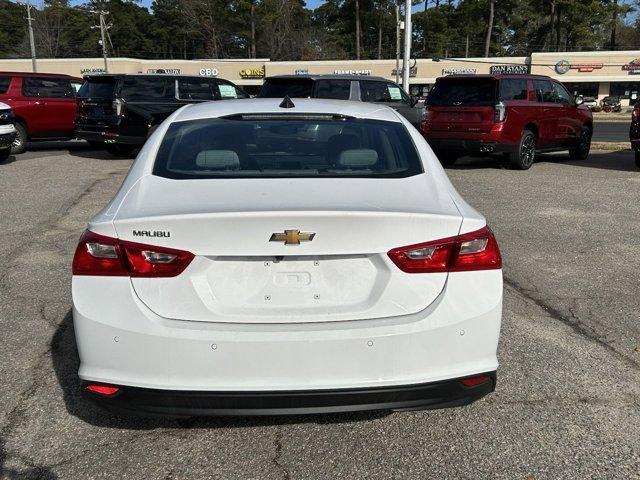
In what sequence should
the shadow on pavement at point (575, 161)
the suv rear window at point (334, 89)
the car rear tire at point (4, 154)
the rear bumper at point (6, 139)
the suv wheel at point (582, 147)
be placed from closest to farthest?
the rear bumper at point (6, 139), the shadow on pavement at point (575, 161), the car rear tire at point (4, 154), the suv rear window at point (334, 89), the suv wheel at point (582, 147)

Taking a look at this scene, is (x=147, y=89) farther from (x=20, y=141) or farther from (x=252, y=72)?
(x=252, y=72)

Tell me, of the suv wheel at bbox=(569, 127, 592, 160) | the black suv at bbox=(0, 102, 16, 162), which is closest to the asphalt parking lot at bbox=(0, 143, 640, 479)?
the black suv at bbox=(0, 102, 16, 162)

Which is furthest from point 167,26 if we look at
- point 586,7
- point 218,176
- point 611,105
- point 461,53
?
point 218,176

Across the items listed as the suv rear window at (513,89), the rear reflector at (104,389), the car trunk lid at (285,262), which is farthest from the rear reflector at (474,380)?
the suv rear window at (513,89)

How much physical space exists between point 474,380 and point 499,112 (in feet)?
32.1

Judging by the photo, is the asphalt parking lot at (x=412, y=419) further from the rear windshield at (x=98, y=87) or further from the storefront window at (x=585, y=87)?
the storefront window at (x=585, y=87)

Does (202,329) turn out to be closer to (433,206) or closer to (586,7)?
(433,206)

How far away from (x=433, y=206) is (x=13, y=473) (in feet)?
6.98

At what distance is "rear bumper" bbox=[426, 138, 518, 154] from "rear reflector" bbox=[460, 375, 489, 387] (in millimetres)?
9688

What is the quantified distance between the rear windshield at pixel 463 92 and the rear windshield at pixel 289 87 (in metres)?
2.75

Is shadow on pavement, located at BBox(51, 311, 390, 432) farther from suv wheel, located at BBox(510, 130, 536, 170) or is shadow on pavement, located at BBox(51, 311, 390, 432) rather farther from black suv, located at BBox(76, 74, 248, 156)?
black suv, located at BBox(76, 74, 248, 156)

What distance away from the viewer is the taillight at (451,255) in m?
2.50

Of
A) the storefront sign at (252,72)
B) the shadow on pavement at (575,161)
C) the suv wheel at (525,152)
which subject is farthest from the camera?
the storefront sign at (252,72)

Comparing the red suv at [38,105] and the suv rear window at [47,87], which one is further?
the suv rear window at [47,87]
